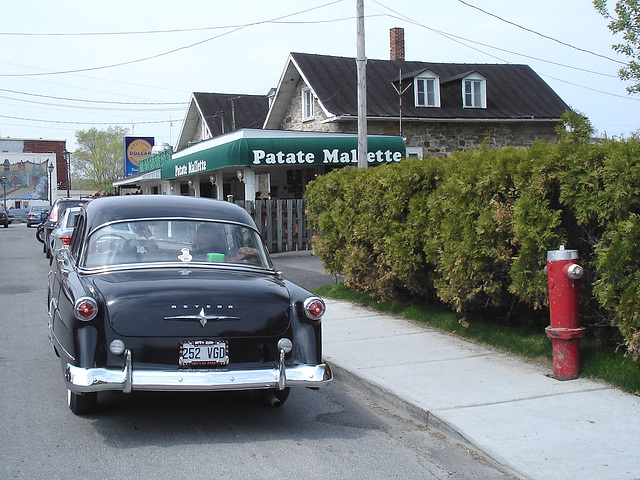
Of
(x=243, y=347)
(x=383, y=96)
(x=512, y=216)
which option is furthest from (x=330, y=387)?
(x=383, y=96)

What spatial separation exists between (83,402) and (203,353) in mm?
1252

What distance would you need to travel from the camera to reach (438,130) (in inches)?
1149

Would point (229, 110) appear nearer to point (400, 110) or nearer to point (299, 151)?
point (400, 110)

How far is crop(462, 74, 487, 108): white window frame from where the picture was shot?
3000 centimetres

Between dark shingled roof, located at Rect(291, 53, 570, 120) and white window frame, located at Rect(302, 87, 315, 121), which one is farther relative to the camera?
white window frame, located at Rect(302, 87, 315, 121)

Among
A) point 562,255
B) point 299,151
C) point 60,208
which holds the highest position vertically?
point 299,151

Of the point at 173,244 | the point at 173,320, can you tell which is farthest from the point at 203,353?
the point at 173,244

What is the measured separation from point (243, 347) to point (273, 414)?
100 centimetres

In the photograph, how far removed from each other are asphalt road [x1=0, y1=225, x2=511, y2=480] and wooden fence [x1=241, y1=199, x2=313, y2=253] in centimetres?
1277

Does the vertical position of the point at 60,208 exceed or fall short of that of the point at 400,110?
it falls short

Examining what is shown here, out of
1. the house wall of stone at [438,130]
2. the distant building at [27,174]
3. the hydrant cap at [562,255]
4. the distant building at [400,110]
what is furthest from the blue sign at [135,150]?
the hydrant cap at [562,255]

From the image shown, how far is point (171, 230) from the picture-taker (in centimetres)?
634

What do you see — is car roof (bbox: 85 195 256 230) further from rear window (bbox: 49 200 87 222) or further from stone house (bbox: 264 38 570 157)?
stone house (bbox: 264 38 570 157)

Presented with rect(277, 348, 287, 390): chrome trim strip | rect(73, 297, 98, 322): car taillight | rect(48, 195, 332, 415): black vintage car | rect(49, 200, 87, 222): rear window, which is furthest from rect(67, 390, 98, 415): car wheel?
rect(49, 200, 87, 222): rear window
